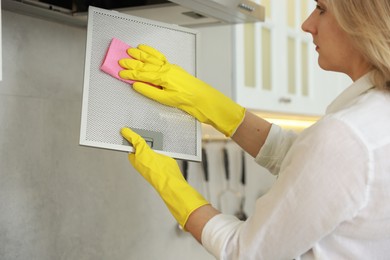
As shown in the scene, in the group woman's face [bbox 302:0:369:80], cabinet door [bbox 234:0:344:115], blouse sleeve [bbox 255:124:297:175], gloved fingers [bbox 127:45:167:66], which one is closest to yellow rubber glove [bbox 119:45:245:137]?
gloved fingers [bbox 127:45:167:66]

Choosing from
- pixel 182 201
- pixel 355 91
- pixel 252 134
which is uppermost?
pixel 355 91

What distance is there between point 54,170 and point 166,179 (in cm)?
44

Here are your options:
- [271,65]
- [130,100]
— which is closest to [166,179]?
[130,100]

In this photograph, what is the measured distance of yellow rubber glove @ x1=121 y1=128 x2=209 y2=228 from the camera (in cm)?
111

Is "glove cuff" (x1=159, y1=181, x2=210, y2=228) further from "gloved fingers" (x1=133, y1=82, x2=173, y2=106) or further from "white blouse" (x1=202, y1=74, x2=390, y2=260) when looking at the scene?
"gloved fingers" (x1=133, y1=82, x2=173, y2=106)

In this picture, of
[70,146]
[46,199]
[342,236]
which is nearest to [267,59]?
[70,146]

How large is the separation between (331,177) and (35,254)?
816 mm

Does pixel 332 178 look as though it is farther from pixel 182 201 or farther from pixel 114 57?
pixel 114 57

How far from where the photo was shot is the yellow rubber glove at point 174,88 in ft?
3.92

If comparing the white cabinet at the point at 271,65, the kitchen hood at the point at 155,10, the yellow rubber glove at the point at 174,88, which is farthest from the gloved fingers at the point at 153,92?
the white cabinet at the point at 271,65

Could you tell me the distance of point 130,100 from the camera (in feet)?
3.92

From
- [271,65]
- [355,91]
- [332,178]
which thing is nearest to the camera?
[332,178]

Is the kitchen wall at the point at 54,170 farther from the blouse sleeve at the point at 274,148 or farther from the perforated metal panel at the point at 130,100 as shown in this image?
the blouse sleeve at the point at 274,148

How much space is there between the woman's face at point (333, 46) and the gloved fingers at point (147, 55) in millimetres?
317
